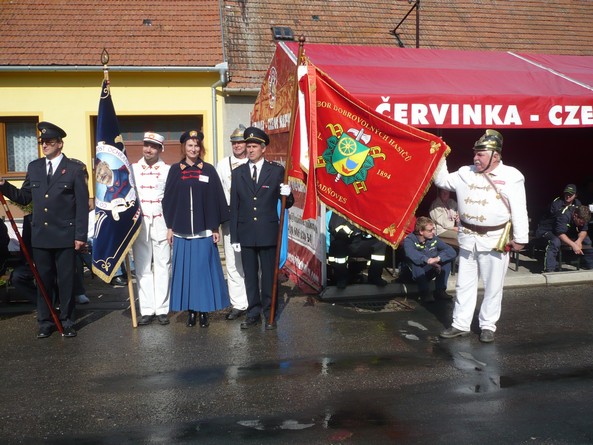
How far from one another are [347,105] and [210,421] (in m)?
3.44

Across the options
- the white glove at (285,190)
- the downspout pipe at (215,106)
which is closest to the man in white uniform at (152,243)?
the white glove at (285,190)

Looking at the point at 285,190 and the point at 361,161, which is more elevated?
the point at 361,161

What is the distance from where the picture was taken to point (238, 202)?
6.72 metres

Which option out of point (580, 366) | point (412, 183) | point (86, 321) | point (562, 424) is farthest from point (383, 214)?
point (86, 321)

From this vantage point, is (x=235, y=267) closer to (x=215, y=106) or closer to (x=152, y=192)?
(x=152, y=192)

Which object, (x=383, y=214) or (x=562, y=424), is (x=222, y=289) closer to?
(x=383, y=214)

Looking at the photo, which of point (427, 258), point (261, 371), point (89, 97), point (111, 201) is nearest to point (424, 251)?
point (427, 258)

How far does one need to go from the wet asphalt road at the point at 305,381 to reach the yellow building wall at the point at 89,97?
6.40 meters

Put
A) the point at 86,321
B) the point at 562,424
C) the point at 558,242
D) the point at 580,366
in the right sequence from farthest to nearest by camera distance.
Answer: the point at 558,242, the point at 86,321, the point at 580,366, the point at 562,424

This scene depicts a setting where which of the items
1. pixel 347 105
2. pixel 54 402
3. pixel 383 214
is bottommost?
pixel 54 402

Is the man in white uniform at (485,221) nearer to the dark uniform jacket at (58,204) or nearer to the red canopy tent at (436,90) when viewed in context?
the red canopy tent at (436,90)

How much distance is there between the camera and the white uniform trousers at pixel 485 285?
6160 millimetres

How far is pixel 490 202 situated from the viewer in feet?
19.8

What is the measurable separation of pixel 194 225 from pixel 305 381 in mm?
2186
